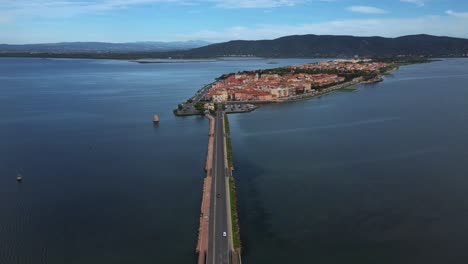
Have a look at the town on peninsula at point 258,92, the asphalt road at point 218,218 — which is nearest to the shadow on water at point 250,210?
the asphalt road at point 218,218

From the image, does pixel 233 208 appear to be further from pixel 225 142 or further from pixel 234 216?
pixel 225 142

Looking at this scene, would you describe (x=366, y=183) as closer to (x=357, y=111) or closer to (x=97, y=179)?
(x=97, y=179)

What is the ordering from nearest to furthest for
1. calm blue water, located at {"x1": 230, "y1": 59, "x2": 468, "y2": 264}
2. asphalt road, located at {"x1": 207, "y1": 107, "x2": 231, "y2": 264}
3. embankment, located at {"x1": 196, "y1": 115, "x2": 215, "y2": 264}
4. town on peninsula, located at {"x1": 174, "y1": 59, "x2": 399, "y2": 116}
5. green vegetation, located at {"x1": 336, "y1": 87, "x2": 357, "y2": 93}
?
1. asphalt road, located at {"x1": 207, "y1": 107, "x2": 231, "y2": 264}
2. embankment, located at {"x1": 196, "y1": 115, "x2": 215, "y2": 264}
3. calm blue water, located at {"x1": 230, "y1": 59, "x2": 468, "y2": 264}
4. town on peninsula, located at {"x1": 174, "y1": 59, "x2": 399, "y2": 116}
5. green vegetation, located at {"x1": 336, "y1": 87, "x2": 357, "y2": 93}

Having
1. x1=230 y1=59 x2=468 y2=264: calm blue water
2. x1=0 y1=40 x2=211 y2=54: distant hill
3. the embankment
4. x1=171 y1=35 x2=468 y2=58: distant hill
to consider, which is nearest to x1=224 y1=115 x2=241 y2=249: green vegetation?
x1=230 y1=59 x2=468 y2=264: calm blue water

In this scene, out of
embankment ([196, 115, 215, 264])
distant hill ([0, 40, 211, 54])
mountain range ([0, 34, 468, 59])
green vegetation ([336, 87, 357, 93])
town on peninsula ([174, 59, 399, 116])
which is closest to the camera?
embankment ([196, 115, 215, 264])

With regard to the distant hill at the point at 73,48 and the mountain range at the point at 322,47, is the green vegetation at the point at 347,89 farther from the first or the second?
the distant hill at the point at 73,48

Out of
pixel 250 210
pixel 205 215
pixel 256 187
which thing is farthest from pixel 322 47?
pixel 205 215

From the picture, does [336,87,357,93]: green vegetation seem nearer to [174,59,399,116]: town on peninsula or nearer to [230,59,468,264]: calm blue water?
[174,59,399,116]: town on peninsula
